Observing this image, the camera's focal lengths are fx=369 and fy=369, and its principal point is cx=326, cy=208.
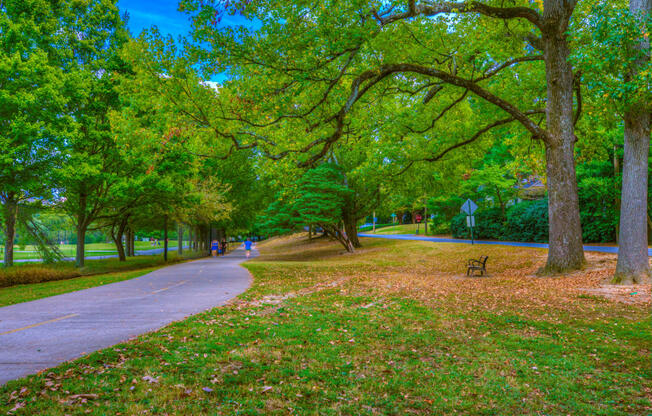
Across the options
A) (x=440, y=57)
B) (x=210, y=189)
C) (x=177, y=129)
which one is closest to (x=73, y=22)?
(x=210, y=189)

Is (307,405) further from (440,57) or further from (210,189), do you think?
(210,189)

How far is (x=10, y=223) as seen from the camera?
18.5m

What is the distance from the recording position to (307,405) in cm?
367

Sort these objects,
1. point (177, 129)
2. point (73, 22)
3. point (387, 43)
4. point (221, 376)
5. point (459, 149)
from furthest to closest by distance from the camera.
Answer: point (73, 22), point (459, 149), point (387, 43), point (177, 129), point (221, 376)

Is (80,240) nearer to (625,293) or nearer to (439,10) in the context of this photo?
(439,10)

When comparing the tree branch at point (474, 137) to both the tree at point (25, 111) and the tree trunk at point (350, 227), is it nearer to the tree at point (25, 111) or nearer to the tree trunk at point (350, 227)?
the tree trunk at point (350, 227)

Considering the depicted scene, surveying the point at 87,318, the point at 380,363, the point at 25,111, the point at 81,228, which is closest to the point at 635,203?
the point at 380,363

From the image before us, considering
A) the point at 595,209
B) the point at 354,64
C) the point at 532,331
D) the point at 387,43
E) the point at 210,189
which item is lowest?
the point at 532,331

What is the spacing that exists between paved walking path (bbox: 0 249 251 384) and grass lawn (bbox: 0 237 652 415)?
0.67 m

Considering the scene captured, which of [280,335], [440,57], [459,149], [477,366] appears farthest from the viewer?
[459,149]

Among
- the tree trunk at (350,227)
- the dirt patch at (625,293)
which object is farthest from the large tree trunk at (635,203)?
the tree trunk at (350,227)

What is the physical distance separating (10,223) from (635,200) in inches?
1010

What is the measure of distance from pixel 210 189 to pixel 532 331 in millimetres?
26777

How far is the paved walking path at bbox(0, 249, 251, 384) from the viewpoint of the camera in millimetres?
5262
